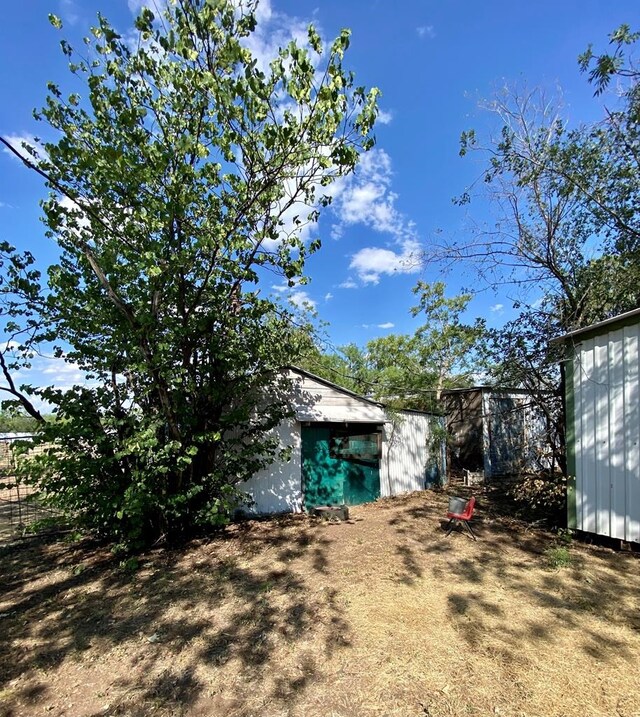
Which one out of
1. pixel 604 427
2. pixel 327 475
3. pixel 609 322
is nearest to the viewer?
pixel 609 322

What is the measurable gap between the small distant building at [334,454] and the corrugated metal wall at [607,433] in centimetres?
478

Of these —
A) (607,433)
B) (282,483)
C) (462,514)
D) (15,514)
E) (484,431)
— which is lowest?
(15,514)

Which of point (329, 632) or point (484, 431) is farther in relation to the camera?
point (484, 431)

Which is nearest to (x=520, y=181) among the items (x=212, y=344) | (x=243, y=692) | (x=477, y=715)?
(x=212, y=344)

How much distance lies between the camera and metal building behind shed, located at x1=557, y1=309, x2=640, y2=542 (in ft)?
16.5

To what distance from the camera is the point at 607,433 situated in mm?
5281

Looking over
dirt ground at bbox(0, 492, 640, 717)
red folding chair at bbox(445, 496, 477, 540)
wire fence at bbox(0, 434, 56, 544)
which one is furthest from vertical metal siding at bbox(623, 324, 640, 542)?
wire fence at bbox(0, 434, 56, 544)

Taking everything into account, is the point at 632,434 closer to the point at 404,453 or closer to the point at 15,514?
the point at 404,453

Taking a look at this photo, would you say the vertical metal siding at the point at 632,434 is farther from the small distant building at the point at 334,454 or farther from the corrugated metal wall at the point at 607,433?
the small distant building at the point at 334,454

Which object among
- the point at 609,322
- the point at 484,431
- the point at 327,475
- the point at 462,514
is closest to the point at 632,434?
the point at 609,322

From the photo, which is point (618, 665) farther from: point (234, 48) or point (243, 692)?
point (234, 48)

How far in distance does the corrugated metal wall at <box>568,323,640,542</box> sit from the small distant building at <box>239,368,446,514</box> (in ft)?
15.7

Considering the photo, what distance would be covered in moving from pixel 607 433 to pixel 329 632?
4.35m

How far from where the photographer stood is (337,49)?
13.1 feet
